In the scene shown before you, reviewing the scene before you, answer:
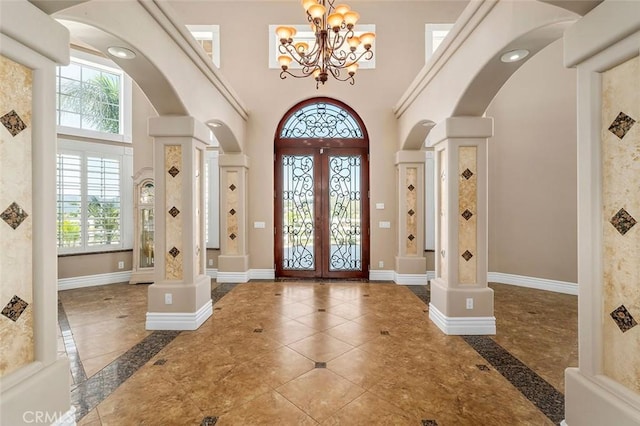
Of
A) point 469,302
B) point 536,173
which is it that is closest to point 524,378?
point 469,302

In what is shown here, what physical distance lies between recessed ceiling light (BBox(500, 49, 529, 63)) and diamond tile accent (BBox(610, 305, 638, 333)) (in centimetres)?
Answer: 214

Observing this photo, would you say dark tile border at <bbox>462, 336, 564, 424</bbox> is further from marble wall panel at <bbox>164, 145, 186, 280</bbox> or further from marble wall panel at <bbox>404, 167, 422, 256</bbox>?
marble wall panel at <bbox>164, 145, 186, 280</bbox>

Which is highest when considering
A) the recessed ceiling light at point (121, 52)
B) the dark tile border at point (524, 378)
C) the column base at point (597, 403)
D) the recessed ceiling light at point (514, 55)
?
the recessed ceiling light at point (121, 52)

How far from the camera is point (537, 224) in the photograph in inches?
218

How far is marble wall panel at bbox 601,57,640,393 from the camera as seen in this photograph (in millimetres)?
1584

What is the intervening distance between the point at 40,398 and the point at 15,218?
3.29 feet

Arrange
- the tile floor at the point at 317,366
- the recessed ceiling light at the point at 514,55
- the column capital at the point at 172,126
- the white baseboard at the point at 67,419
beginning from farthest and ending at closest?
the column capital at the point at 172,126 < the recessed ceiling light at the point at 514,55 < the tile floor at the point at 317,366 < the white baseboard at the point at 67,419

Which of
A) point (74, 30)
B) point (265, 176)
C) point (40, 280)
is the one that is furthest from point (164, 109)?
point (265, 176)

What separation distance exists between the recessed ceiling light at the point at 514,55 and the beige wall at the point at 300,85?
11.7ft

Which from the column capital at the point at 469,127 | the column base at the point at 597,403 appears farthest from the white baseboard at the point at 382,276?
the column base at the point at 597,403

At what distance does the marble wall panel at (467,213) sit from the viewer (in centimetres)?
359

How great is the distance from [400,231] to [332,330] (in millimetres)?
2943

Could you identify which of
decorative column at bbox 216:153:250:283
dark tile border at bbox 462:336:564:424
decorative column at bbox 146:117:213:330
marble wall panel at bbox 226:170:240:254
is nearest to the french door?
decorative column at bbox 216:153:250:283

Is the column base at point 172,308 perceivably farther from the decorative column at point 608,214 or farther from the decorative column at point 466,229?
the decorative column at point 608,214
